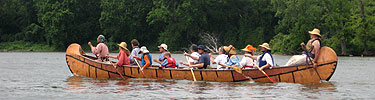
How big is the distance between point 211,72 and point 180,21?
138ft

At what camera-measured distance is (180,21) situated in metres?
59.5

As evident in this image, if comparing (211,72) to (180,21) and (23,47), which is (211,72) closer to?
(180,21)

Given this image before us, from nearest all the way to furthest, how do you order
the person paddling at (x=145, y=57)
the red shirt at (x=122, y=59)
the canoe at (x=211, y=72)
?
the canoe at (x=211, y=72)
the person paddling at (x=145, y=57)
the red shirt at (x=122, y=59)

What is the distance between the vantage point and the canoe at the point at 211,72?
1662 cm

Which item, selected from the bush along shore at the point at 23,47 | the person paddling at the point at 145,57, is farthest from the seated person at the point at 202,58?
the bush along shore at the point at 23,47

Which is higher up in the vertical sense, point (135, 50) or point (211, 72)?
point (135, 50)

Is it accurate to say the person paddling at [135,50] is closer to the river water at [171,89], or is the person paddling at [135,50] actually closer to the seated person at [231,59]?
the river water at [171,89]

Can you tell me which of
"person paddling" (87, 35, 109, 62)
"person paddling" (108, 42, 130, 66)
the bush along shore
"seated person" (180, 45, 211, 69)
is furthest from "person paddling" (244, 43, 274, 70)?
the bush along shore

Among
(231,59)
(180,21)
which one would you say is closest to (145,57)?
(231,59)

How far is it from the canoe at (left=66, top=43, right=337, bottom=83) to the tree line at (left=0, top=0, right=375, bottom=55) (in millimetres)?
34708

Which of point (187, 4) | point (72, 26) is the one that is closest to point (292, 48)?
point (187, 4)

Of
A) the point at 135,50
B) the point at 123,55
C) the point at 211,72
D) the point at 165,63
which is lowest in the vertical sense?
the point at 211,72

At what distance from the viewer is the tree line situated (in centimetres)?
5269

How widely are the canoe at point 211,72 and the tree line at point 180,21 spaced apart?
34.7m
